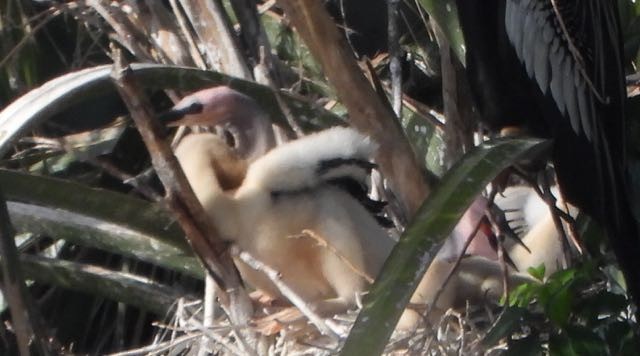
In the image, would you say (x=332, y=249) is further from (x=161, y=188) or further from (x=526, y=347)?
(x=161, y=188)

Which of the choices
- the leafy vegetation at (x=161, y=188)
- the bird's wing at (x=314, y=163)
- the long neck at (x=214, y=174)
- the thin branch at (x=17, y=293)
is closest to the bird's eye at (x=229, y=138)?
the leafy vegetation at (x=161, y=188)

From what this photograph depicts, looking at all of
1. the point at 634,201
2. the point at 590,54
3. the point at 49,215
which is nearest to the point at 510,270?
the point at 634,201

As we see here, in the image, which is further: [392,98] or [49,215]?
[392,98]

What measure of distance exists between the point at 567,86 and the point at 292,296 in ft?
2.09

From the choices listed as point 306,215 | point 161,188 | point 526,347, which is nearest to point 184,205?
point 306,215

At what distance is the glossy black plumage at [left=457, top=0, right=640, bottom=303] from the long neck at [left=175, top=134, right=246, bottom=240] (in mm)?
491

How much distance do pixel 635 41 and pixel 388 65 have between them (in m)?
0.50

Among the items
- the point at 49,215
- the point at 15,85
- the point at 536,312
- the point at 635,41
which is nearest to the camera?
the point at 536,312

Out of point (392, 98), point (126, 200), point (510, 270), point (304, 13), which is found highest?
point (304, 13)

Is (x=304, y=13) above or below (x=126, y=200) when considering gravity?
above

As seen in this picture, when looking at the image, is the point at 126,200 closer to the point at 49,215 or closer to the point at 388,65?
the point at 49,215

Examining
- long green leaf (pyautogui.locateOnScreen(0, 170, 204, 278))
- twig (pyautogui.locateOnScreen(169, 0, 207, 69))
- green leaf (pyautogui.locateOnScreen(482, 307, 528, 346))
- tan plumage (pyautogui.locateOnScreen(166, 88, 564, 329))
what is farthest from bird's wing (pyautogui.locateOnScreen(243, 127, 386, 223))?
twig (pyautogui.locateOnScreen(169, 0, 207, 69))

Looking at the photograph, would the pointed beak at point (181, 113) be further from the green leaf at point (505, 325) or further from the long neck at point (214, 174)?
the green leaf at point (505, 325)

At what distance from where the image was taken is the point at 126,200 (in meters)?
2.06
